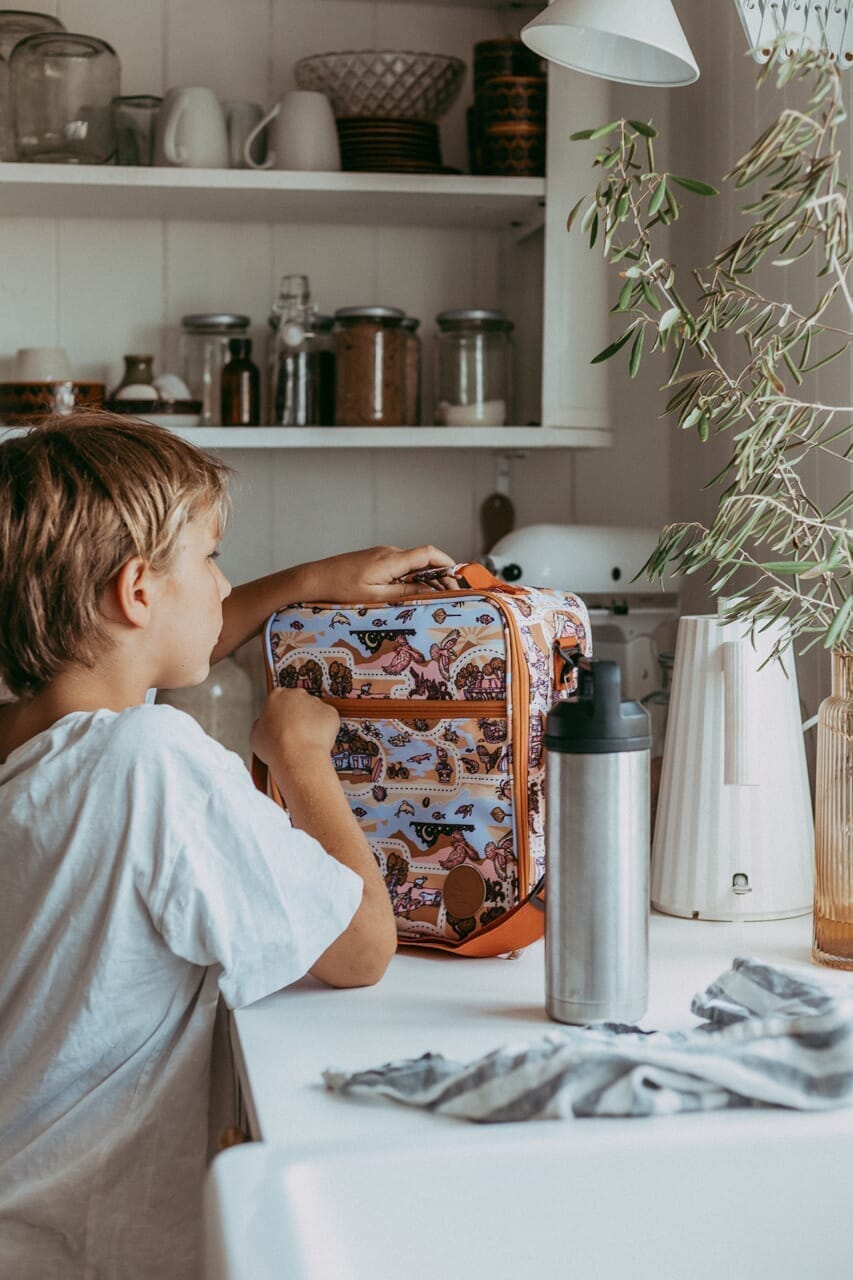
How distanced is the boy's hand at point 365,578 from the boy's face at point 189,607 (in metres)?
0.16

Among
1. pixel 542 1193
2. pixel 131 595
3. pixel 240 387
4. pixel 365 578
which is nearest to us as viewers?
pixel 542 1193

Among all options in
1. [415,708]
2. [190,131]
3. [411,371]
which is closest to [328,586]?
[415,708]

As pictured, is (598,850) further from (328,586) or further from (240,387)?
(240,387)

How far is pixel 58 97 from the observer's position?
1892mm

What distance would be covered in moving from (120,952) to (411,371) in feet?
4.28

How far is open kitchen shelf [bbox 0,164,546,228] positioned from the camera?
6.15 ft

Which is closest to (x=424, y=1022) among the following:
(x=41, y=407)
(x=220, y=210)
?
(x=41, y=407)

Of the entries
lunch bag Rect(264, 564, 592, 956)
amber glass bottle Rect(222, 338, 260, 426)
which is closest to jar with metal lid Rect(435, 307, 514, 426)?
amber glass bottle Rect(222, 338, 260, 426)

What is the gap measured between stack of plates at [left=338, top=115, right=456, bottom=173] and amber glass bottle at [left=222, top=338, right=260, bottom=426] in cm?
30

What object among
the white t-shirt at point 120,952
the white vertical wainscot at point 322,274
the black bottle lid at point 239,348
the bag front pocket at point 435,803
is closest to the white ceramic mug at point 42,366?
the white vertical wainscot at point 322,274

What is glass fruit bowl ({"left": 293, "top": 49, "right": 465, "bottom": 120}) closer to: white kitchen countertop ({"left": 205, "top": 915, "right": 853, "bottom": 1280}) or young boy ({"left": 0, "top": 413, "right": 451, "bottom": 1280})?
young boy ({"left": 0, "top": 413, "right": 451, "bottom": 1280})

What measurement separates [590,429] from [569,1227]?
1.39 meters

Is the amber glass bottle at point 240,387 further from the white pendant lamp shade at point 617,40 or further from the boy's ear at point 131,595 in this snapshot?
the boy's ear at point 131,595

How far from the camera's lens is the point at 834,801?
102 centimetres
